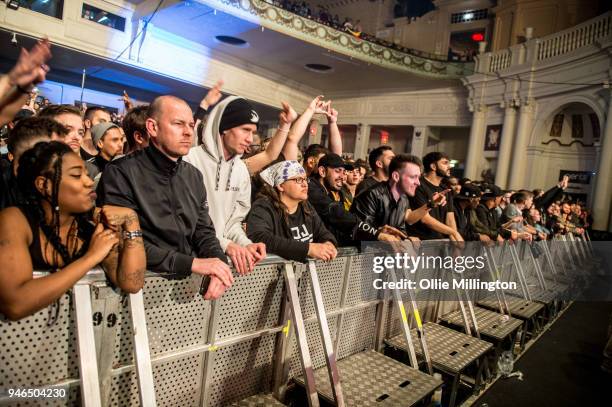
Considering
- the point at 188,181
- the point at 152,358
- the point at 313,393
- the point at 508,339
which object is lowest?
the point at 508,339

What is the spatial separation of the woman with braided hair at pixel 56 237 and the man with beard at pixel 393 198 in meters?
2.43

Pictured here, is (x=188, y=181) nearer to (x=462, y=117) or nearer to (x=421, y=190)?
(x=421, y=190)

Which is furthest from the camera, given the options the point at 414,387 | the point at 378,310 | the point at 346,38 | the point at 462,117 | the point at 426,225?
the point at 462,117

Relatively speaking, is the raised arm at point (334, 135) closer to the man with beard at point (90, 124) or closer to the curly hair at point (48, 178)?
the man with beard at point (90, 124)

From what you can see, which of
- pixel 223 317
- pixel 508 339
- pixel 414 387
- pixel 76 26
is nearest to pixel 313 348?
pixel 414 387

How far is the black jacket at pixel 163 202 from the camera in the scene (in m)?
1.89

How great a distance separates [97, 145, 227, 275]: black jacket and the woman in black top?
1.84ft

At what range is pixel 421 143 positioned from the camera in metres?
19.5

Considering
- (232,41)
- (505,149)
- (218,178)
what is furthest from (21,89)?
(505,149)

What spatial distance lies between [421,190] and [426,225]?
1.35 ft

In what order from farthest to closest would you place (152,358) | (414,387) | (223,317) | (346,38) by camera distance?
(346,38) < (414,387) < (223,317) < (152,358)

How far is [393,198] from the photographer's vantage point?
Result: 12.5 feet

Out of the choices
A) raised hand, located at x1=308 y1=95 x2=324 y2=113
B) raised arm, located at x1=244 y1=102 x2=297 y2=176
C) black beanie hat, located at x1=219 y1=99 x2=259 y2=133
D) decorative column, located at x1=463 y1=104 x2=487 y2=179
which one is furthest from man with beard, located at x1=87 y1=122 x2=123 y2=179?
decorative column, located at x1=463 y1=104 x2=487 y2=179

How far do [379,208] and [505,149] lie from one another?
15.1 metres
